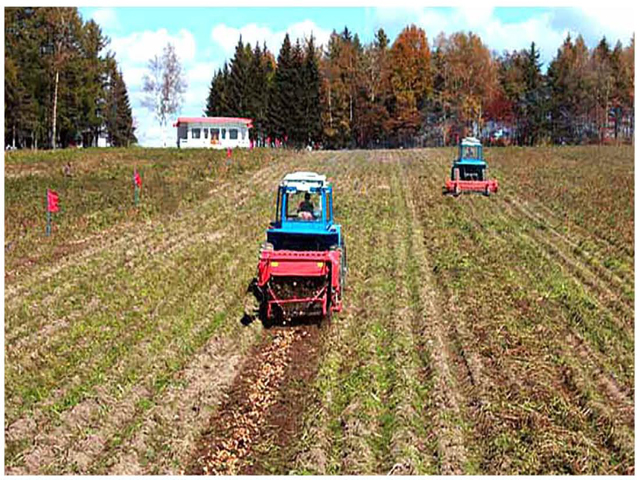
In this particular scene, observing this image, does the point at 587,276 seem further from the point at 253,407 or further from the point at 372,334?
the point at 253,407

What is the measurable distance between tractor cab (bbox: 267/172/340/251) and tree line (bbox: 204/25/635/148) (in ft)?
155

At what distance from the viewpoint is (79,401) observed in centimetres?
823

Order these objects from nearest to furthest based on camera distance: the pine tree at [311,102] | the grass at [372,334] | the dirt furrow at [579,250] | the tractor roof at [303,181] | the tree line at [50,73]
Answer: the grass at [372,334] → the tractor roof at [303,181] → the dirt furrow at [579,250] → the tree line at [50,73] → the pine tree at [311,102]

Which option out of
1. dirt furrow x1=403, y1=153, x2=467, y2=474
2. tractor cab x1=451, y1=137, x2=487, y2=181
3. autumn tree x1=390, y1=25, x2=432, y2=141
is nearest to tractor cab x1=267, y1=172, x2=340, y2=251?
dirt furrow x1=403, y1=153, x2=467, y2=474

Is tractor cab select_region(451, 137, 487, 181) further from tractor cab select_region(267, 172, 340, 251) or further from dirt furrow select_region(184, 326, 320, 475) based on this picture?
dirt furrow select_region(184, 326, 320, 475)

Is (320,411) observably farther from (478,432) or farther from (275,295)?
(275,295)

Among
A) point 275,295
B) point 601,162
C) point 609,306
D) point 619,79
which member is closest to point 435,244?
point 609,306

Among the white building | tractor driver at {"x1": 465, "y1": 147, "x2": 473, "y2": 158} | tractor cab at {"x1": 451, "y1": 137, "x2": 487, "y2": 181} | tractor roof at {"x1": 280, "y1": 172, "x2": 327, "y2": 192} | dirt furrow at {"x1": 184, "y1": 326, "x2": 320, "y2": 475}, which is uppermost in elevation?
the white building

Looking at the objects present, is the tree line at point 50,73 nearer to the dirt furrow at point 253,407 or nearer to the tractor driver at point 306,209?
the tractor driver at point 306,209

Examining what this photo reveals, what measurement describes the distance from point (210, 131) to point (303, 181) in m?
41.5

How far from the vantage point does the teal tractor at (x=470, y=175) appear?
84.1 ft

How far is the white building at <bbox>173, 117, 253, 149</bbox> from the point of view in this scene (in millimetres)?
52719

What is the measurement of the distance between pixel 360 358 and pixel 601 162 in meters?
31.3

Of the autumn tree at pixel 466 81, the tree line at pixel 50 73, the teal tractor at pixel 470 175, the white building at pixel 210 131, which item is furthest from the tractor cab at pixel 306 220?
the autumn tree at pixel 466 81
